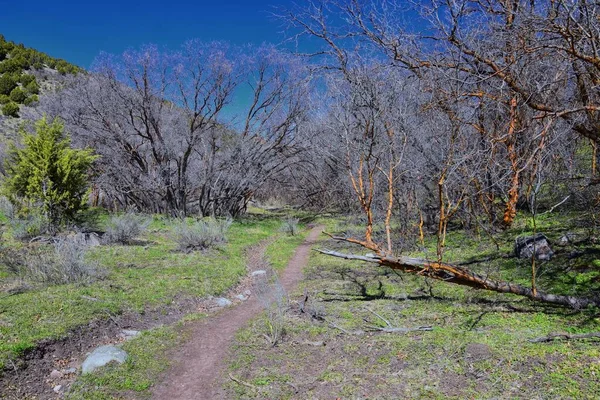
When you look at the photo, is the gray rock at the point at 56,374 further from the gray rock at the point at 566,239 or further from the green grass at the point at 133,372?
the gray rock at the point at 566,239

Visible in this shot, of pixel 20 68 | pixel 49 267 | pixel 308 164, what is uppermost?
pixel 20 68

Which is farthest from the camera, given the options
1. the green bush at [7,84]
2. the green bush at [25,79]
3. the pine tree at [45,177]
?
the green bush at [25,79]

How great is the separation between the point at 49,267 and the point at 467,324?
6.46m

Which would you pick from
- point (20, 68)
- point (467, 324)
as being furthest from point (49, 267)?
point (20, 68)

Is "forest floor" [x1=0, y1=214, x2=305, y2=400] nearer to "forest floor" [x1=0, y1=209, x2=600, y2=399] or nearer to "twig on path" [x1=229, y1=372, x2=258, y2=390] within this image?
"forest floor" [x1=0, y1=209, x2=600, y2=399]

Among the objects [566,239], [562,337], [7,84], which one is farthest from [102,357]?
[7,84]

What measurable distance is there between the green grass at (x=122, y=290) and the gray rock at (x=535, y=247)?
5.44 meters

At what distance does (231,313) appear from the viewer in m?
7.00

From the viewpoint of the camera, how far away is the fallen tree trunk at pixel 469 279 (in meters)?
5.33

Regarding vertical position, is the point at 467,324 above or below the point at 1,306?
below

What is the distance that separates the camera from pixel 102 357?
4.88 metres

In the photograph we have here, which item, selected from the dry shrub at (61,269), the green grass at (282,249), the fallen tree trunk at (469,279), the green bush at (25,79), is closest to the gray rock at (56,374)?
the dry shrub at (61,269)

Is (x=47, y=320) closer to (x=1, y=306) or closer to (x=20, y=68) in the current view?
(x=1, y=306)

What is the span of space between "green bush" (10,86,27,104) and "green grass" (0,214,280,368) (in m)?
26.7
